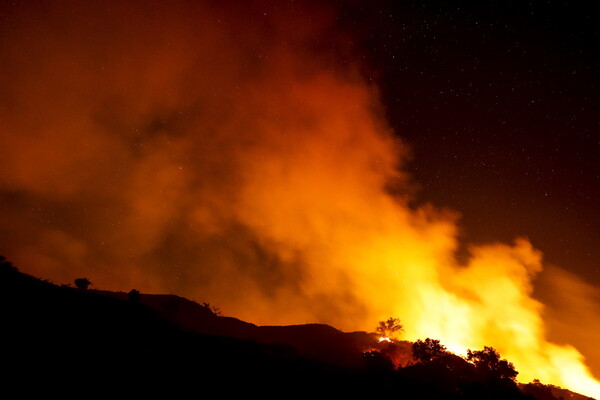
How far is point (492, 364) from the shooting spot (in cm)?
6244

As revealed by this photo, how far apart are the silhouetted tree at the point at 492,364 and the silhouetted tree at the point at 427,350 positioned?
23.7ft

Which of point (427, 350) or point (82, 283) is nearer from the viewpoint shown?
point (427, 350)

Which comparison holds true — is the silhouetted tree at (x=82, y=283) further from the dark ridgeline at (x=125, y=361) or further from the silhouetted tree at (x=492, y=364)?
the silhouetted tree at (x=492, y=364)

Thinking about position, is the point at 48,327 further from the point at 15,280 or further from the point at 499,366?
the point at 499,366

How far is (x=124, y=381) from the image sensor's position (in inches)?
787

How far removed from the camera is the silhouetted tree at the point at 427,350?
60.7 meters

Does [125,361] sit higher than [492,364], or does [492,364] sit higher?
[492,364]

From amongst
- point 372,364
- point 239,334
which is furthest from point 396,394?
point 239,334

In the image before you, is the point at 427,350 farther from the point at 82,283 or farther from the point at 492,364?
the point at 82,283

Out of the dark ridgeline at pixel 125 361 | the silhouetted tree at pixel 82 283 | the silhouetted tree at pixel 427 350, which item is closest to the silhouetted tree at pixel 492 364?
the silhouetted tree at pixel 427 350

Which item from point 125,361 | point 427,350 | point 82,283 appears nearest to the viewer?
point 125,361

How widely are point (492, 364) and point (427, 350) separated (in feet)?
42.1

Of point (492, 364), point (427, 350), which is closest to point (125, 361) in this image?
point (427, 350)

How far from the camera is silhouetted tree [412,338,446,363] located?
199 feet
